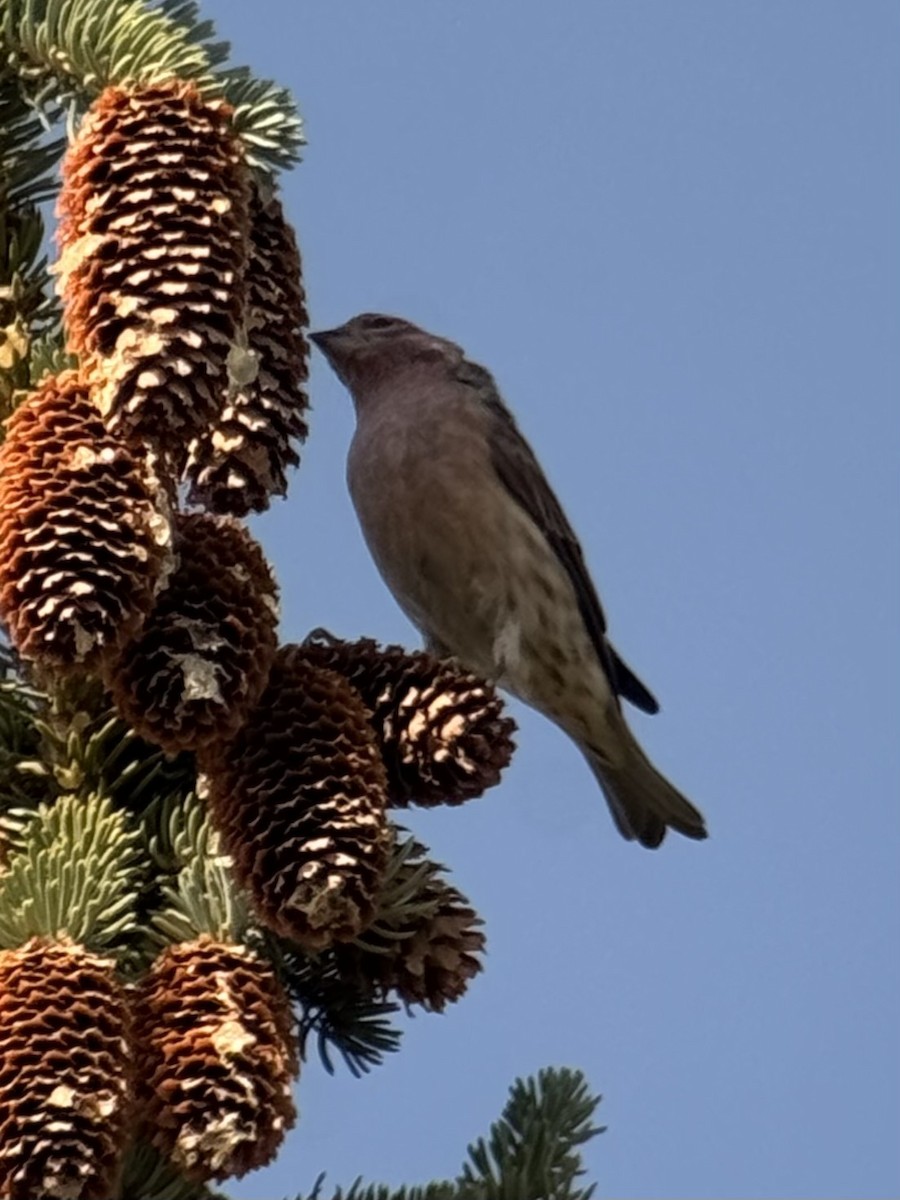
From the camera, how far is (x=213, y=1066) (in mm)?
2221

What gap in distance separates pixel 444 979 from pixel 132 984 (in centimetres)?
44

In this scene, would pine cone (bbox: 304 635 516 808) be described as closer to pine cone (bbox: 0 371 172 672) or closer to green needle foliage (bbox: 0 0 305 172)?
pine cone (bbox: 0 371 172 672)

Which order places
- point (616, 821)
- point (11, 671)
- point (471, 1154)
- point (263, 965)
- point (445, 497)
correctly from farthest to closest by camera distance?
point (616, 821) < point (445, 497) < point (11, 671) < point (471, 1154) < point (263, 965)

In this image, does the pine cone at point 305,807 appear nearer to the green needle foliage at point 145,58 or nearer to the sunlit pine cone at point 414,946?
the sunlit pine cone at point 414,946

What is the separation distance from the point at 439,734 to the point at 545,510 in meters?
3.65

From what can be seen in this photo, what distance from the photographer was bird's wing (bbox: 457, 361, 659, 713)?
625 centimetres

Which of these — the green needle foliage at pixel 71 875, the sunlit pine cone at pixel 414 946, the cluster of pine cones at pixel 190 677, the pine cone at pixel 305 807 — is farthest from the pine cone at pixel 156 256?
the sunlit pine cone at pixel 414 946

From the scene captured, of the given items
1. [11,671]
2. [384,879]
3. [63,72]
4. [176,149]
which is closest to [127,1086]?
[384,879]

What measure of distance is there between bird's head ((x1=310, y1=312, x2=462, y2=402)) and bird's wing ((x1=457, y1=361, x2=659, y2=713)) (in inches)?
4.8

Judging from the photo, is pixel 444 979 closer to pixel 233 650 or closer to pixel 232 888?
pixel 232 888

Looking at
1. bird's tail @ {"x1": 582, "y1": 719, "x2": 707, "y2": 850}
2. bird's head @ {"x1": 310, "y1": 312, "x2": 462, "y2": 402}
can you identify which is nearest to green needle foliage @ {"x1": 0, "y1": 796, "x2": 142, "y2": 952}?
bird's head @ {"x1": 310, "y1": 312, "x2": 462, "y2": 402}

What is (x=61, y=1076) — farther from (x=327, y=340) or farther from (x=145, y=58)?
(x=327, y=340)

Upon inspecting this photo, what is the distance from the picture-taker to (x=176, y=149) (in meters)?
2.56

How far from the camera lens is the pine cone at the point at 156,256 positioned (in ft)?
7.97
